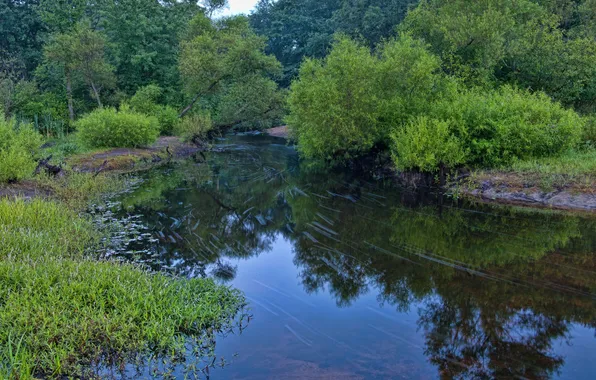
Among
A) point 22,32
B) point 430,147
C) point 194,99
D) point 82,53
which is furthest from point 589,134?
point 22,32

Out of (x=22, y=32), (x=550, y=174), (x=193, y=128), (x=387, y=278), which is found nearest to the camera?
(x=387, y=278)

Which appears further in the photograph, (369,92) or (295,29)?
(295,29)

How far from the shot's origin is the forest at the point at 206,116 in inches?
265

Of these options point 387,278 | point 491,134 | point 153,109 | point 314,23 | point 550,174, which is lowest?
point 387,278

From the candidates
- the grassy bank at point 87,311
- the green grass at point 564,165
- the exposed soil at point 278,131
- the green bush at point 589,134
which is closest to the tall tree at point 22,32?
the exposed soil at point 278,131

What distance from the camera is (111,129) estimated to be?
79.8ft

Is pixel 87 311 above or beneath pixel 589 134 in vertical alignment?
beneath

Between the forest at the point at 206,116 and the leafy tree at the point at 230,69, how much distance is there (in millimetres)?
136

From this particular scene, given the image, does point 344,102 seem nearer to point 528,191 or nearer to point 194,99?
point 528,191

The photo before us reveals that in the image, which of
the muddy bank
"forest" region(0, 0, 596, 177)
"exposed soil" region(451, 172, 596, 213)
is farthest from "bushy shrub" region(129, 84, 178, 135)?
"exposed soil" region(451, 172, 596, 213)

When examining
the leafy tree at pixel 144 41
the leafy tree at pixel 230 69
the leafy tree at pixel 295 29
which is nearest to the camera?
the leafy tree at pixel 230 69

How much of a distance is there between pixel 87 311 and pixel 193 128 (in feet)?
82.4

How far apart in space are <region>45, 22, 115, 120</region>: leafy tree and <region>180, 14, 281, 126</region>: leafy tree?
544 cm

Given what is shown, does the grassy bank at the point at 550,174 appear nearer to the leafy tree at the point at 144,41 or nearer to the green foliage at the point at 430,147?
the green foliage at the point at 430,147
